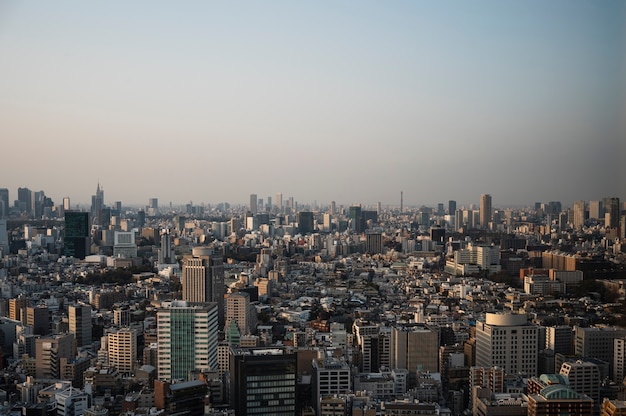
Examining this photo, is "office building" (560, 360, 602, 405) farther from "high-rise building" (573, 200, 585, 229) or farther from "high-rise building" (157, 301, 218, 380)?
"high-rise building" (157, 301, 218, 380)

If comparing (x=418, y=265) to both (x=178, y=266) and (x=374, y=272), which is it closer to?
(x=374, y=272)

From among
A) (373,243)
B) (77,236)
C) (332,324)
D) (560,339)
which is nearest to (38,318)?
(332,324)

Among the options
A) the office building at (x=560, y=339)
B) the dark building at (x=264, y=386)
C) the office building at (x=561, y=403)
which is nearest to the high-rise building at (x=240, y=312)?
the dark building at (x=264, y=386)

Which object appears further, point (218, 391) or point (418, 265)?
point (418, 265)

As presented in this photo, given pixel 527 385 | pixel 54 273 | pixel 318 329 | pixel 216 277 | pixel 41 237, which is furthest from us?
pixel 41 237

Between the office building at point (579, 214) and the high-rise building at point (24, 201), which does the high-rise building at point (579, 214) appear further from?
the high-rise building at point (24, 201)

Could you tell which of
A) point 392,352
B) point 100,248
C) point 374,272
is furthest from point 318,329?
point 100,248

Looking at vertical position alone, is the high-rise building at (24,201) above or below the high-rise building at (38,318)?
above
